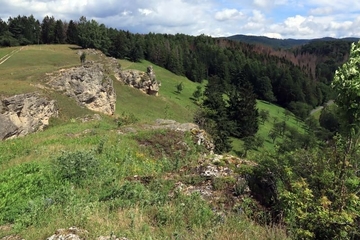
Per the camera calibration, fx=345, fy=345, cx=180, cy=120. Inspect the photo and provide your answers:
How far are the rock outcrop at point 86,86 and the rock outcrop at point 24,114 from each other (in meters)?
7.07

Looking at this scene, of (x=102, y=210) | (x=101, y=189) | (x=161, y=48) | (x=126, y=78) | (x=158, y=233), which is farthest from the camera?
(x=161, y=48)

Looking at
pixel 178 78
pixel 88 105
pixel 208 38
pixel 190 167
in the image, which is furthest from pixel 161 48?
pixel 190 167

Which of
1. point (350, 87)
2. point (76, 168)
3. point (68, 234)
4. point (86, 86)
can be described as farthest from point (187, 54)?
point (68, 234)

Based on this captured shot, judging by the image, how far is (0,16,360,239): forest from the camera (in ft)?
21.6

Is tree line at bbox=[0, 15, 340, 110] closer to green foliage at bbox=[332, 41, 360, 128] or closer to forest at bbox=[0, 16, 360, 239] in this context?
forest at bbox=[0, 16, 360, 239]

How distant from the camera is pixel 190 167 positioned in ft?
34.7

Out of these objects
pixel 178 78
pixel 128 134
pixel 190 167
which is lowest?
pixel 178 78

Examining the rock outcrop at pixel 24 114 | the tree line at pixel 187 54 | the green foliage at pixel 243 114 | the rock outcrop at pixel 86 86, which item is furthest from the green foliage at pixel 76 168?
the tree line at pixel 187 54

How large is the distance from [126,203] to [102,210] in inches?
24.5

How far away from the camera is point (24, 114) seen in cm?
2844

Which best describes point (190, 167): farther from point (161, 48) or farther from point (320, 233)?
point (161, 48)

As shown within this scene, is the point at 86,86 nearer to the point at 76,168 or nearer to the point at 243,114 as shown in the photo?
the point at 76,168

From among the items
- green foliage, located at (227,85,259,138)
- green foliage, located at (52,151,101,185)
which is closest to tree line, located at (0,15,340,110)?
green foliage, located at (227,85,259,138)

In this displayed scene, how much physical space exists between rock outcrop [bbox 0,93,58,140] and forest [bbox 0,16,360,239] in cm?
1682
